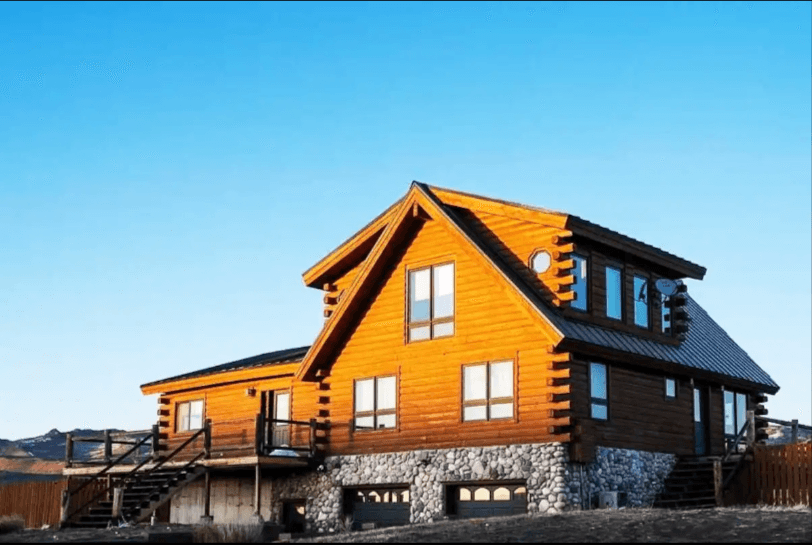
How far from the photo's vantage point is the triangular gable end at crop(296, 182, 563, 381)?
2775 centimetres

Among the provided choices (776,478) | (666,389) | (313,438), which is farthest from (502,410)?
(776,478)

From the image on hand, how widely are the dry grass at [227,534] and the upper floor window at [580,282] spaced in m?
10.5

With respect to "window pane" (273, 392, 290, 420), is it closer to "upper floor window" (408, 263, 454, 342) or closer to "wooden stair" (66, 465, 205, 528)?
"wooden stair" (66, 465, 205, 528)

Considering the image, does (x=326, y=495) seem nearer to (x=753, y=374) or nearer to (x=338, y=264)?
(x=338, y=264)

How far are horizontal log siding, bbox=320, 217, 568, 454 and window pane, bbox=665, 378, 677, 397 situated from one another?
501 cm

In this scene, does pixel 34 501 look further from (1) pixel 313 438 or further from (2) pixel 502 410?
(2) pixel 502 410

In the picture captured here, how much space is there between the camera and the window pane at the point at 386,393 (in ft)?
97.3

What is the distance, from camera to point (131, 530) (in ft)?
82.7

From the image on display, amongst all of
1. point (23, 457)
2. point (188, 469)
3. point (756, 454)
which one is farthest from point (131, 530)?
point (23, 457)

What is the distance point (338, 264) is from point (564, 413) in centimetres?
914

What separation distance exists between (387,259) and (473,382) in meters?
4.46

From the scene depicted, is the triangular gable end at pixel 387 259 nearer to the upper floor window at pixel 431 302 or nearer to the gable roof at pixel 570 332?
the gable roof at pixel 570 332

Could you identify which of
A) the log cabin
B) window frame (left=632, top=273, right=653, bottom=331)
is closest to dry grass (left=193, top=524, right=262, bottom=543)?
the log cabin

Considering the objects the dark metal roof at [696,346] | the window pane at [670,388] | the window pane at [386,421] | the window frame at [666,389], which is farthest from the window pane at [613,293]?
the window pane at [386,421]
